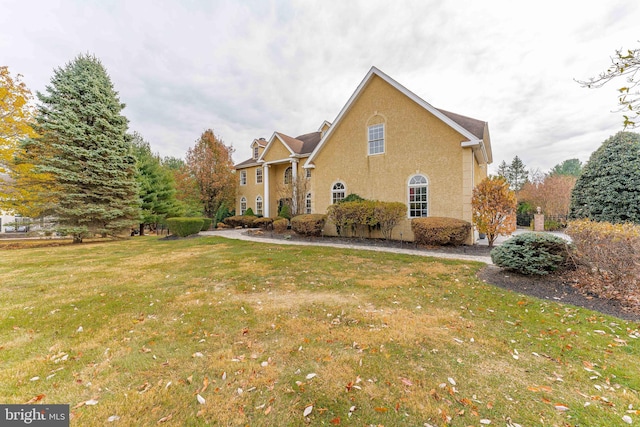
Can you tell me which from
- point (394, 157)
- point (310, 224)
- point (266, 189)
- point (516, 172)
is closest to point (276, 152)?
point (266, 189)

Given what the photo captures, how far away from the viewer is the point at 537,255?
6.08 meters

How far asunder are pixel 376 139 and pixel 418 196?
13.1ft

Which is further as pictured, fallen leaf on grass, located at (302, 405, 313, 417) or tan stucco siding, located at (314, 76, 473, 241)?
tan stucco siding, located at (314, 76, 473, 241)

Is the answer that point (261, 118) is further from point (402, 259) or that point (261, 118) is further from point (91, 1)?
point (402, 259)

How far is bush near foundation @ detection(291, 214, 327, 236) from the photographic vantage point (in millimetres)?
13867

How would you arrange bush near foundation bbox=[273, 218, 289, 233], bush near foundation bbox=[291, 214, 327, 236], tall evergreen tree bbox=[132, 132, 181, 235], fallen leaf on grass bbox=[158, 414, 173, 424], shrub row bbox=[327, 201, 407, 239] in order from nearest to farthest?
fallen leaf on grass bbox=[158, 414, 173, 424], shrub row bbox=[327, 201, 407, 239], bush near foundation bbox=[291, 214, 327, 236], bush near foundation bbox=[273, 218, 289, 233], tall evergreen tree bbox=[132, 132, 181, 235]

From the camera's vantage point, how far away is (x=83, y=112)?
14602 millimetres

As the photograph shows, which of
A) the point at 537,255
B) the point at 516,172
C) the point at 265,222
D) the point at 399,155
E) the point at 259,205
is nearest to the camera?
the point at 537,255

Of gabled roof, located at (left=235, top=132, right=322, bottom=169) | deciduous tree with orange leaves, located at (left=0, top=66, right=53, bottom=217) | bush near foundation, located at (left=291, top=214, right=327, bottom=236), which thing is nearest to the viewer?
deciduous tree with orange leaves, located at (left=0, top=66, right=53, bottom=217)

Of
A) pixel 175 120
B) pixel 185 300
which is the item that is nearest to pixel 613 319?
pixel 185 300

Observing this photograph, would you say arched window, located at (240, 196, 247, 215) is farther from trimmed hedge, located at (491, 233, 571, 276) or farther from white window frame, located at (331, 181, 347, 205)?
trimmed hedge, located at (491, 233, 571, 276)

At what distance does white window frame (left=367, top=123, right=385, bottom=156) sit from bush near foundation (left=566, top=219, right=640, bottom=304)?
9240 millimetres

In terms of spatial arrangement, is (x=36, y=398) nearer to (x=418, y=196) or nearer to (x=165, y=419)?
(x=165, y=419)

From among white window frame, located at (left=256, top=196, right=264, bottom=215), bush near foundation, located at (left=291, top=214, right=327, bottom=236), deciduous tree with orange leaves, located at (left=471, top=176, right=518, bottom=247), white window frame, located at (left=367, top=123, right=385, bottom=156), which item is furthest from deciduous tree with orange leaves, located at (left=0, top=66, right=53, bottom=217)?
deciduous tree with orange leaves, located at (left=471, top=176, right=518, bottom=247)
